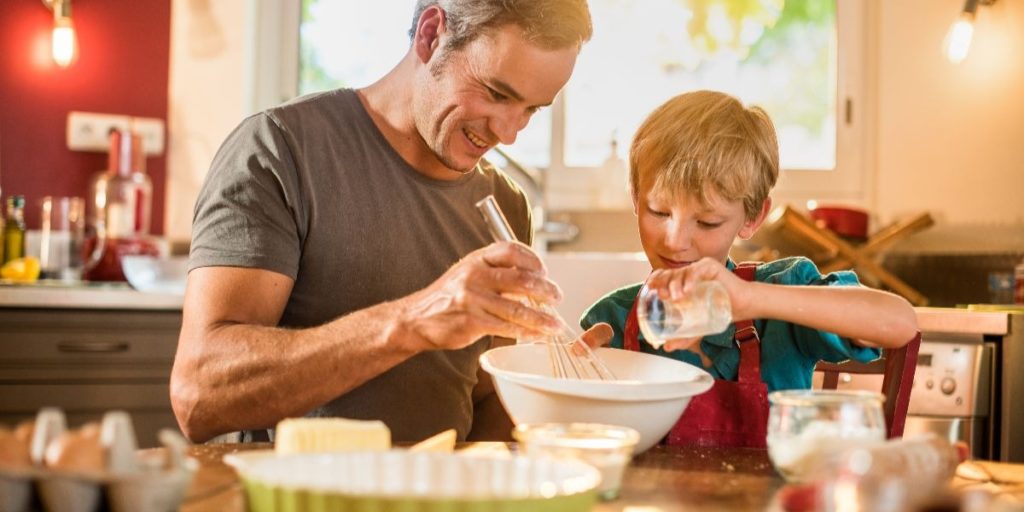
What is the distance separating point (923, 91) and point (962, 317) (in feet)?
3.69

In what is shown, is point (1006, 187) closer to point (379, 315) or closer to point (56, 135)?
point (379, 315)

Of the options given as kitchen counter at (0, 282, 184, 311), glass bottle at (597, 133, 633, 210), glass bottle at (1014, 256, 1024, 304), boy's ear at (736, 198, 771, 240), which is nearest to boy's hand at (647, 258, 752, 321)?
boy's ear at (736, 198, 771, 240)

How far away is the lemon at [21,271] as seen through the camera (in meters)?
3.03

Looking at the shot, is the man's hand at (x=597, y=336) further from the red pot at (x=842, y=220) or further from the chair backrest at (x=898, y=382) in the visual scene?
the red pot at (x=842, y=220)

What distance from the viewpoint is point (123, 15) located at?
340cm

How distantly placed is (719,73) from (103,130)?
1.96m

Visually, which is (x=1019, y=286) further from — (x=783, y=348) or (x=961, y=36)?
(x=783, y=348)

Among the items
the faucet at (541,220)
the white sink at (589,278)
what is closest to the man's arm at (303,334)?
the white sink at (589,278)

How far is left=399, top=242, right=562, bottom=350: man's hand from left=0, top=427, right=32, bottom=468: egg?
1.76ft

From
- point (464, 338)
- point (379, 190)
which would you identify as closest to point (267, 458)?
point (464, 338)

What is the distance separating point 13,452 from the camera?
767 mm

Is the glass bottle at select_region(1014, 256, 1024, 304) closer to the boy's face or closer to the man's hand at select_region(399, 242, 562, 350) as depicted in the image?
the boy's face

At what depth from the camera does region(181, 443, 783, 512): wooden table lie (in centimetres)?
91

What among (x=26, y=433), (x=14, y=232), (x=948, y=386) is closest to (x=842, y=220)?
(x=948, y=386)
